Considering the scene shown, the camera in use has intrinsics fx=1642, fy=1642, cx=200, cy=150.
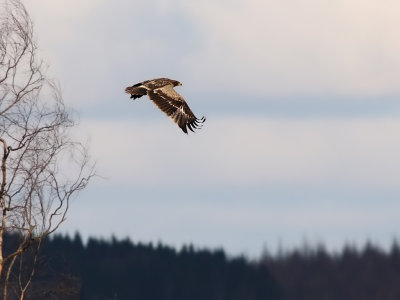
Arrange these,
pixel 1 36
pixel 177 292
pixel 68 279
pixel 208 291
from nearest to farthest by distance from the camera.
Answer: pixel 1 36, pixel 68 279, pixel 208 291, pixel 177 292

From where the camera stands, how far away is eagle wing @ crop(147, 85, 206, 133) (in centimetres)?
3528

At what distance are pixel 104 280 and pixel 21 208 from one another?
91.5 meters

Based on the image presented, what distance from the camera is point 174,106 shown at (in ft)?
117

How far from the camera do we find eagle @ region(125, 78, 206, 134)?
3534cm

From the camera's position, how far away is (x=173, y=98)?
35.9 meters

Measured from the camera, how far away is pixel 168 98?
35.9m

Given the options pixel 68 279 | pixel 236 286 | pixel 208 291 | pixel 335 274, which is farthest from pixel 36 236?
pixel 208 291

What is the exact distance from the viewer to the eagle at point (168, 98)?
116 feet

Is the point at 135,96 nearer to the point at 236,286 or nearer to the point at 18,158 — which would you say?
the point at 18,158

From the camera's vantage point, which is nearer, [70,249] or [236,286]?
[236,286]

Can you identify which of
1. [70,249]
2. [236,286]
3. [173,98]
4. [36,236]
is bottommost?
[36,236]

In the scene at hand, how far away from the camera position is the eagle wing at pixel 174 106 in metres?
35.3

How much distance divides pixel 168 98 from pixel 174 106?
1.03ft

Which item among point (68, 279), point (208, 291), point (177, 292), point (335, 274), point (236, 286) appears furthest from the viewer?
point (177, 292)
